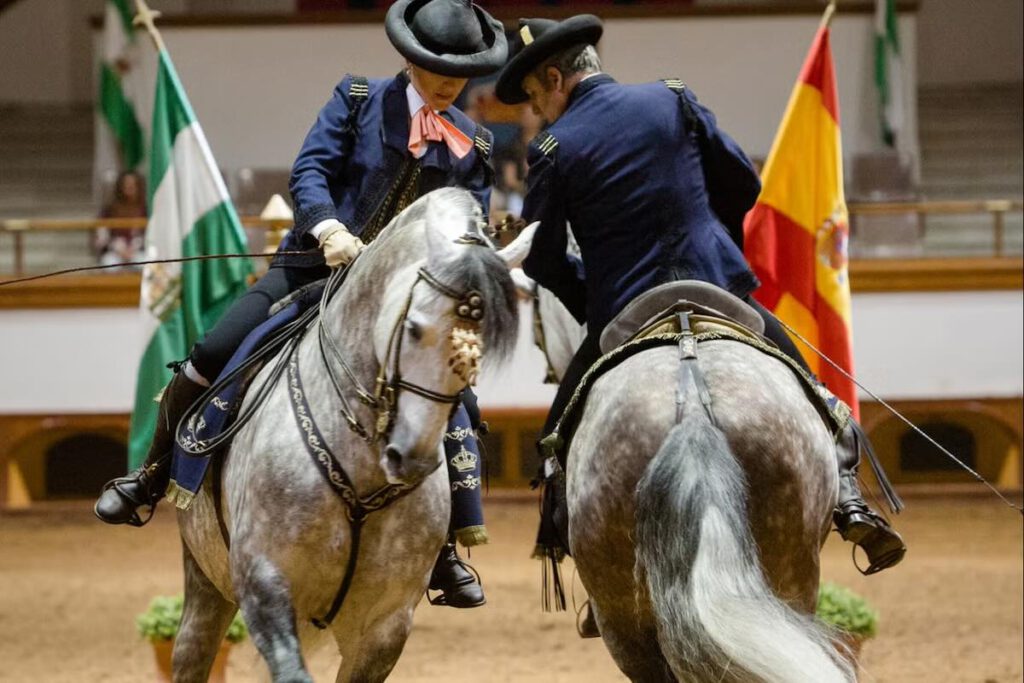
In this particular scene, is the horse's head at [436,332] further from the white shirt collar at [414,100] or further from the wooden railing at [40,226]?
the wooden railing at [40,226]

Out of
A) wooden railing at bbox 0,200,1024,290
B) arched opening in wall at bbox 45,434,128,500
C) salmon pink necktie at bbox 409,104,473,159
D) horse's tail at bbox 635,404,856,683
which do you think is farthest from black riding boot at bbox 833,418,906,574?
arched opening in wall at bbox 45,434,128,500

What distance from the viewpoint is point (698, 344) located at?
3820 millimetres

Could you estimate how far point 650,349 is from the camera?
12.7ft

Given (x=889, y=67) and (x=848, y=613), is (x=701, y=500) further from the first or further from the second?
(x=889, y=67)

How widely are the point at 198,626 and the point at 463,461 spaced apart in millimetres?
1050

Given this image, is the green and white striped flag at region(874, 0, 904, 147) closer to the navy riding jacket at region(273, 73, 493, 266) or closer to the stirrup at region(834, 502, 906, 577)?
the stirrup at region(834, 502, 906, 577)

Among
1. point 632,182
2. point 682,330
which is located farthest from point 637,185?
point 682,330

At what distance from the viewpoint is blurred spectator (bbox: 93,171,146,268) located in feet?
40.7

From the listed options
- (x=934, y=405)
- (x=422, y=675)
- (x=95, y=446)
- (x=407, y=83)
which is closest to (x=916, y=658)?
(x=422, y=675)

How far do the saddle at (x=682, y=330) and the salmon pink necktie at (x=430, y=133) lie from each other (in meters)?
0.74

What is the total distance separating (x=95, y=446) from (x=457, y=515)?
942cm

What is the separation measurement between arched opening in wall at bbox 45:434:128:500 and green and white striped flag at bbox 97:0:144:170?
324 centimetres

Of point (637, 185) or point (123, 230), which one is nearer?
point (637, 185)

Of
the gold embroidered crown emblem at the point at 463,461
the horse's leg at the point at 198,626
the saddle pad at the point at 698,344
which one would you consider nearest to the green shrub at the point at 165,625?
the horse's leg at the point at 198,626
